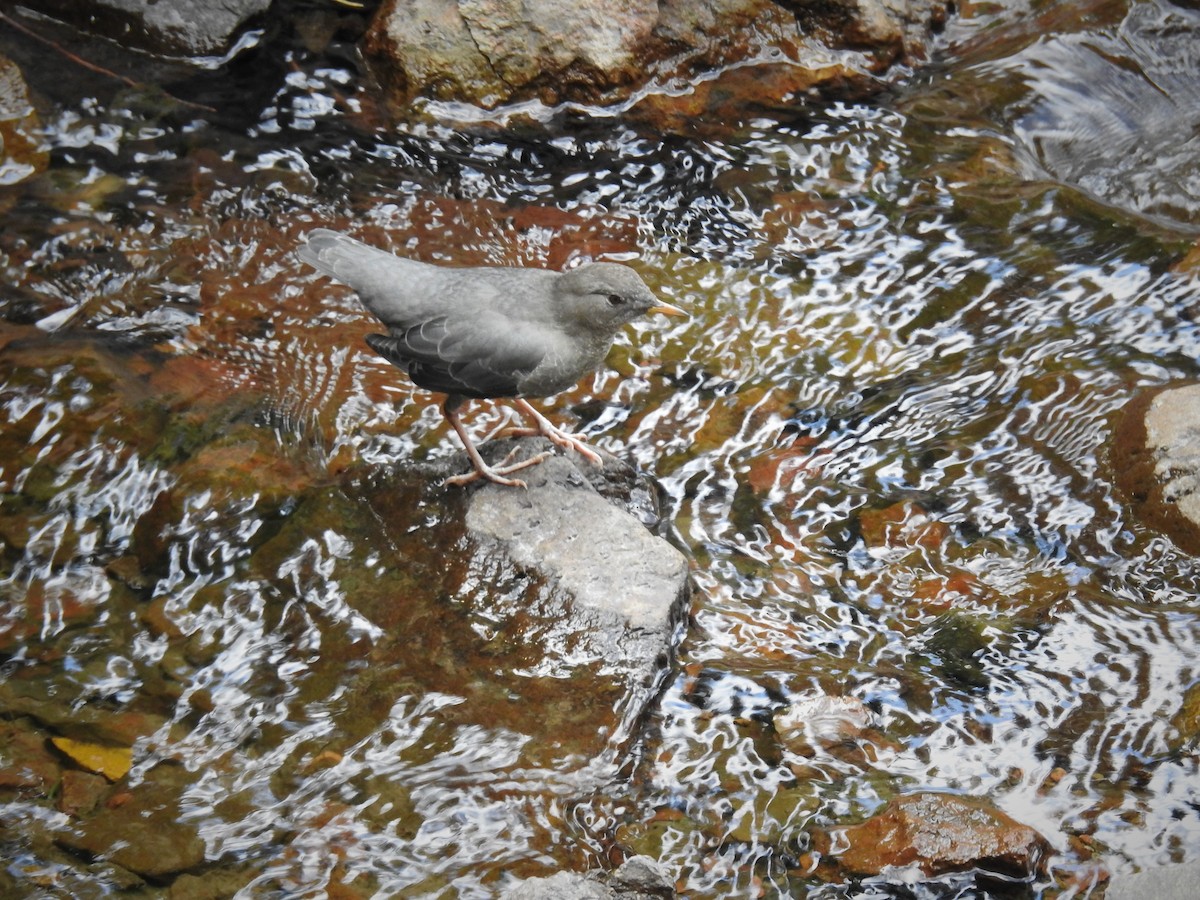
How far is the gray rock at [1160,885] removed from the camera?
270cm

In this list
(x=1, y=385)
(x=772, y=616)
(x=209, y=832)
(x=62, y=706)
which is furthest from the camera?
(x=1, y=385)

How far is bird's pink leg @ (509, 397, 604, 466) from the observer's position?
4285 millimetres

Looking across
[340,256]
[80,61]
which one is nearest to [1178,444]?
[340,256]

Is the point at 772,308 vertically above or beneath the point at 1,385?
above

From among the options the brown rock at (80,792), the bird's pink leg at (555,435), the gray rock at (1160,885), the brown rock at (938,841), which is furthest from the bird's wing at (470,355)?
the gray rock at (1160,885)

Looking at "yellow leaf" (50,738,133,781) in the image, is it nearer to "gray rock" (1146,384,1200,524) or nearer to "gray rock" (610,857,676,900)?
"gray rock" (610,857,676,900)

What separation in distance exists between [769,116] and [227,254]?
3.21 metres

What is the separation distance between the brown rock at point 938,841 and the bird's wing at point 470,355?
1.91 m

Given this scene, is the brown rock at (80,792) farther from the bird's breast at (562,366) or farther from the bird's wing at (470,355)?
the bird's breast at (562,366)

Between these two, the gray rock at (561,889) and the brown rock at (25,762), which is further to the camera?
the brown rock at (25,762)

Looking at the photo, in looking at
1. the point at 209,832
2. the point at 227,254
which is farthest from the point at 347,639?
the point at 227,254

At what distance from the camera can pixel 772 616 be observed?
3.89 meters

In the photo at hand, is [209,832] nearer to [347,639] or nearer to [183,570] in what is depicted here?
[347,639]

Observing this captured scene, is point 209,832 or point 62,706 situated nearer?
point 209,832
